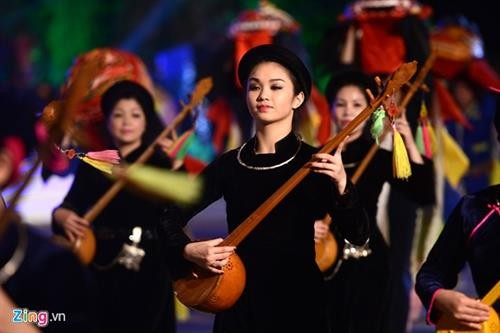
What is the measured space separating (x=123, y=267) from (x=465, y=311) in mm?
3604

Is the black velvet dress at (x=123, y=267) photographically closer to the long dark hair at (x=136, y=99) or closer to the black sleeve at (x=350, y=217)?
the long dark hair at (x=136, y=99)

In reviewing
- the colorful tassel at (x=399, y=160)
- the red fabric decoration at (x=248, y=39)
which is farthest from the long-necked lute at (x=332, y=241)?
the red fabric decoration at (x=248, y=39)

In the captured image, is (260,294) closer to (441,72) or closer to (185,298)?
(185,298)

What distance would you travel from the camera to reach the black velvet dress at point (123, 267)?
29.2ft

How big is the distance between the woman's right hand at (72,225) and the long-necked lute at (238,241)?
222cm

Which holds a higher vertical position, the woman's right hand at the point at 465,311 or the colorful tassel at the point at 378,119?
the colorful tassel at the point at 378,119

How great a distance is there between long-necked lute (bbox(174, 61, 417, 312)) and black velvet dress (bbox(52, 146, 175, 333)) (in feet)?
8.06

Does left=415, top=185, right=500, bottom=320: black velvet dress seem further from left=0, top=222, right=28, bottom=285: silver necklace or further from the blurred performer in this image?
the blurred performer

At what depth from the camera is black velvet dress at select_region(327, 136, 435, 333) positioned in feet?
27.1

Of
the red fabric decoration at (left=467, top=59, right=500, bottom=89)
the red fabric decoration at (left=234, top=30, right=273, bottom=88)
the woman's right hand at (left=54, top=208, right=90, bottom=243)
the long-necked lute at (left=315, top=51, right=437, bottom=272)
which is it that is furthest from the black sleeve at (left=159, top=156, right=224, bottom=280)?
the red fabric decoration at (left=467, top=59, right=500, bottom=89)

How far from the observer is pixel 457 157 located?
11938 millimetres

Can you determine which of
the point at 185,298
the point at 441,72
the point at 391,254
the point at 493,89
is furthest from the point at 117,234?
the point at 441,72

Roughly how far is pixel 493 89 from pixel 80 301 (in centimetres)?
199

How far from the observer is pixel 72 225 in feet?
28.1
